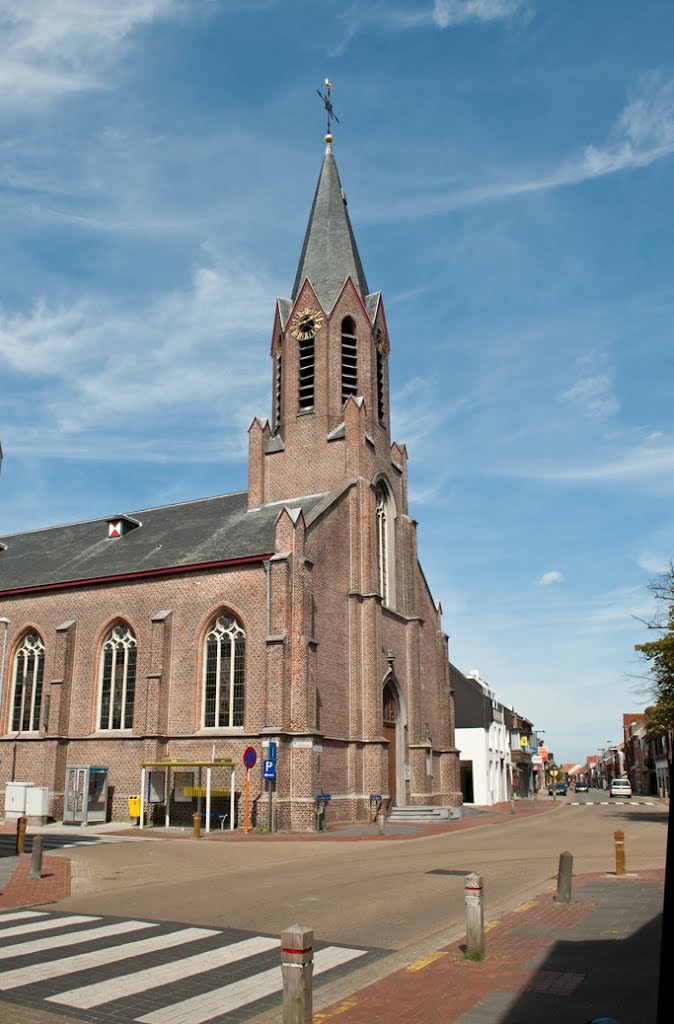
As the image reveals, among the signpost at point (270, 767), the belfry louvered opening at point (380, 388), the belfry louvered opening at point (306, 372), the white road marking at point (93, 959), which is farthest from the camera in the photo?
the belfry louvered opening at point (380, 388)

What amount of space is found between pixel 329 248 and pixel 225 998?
3448 cm

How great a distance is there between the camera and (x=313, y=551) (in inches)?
1105

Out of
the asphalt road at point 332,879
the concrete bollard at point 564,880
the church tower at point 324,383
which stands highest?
the church tower at point 324,383

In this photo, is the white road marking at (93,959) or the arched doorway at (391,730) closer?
the white road marking at (93,959)

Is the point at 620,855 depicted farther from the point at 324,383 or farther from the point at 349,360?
the point at 349,360

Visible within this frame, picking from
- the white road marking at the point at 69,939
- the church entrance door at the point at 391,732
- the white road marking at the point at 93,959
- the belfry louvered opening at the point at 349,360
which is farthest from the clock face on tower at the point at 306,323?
the white road marking at the point at 93,959

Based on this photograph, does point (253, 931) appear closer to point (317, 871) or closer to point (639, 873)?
point (317, 871)

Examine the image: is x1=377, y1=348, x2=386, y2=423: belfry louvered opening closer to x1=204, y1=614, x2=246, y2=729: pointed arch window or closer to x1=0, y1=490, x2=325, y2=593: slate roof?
x1=0, y1=490, x2=325, y2=593: slate roof

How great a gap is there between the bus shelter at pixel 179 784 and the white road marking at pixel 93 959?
15992 millimetres

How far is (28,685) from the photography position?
→ 32.5m

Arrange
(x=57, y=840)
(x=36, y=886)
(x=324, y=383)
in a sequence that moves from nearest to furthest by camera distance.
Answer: (x=36, y=886)
(x=57, y=840)
(x=324, y=383)

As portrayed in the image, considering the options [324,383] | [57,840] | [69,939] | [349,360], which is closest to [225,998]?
[69,939]

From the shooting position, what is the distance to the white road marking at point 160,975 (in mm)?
6980

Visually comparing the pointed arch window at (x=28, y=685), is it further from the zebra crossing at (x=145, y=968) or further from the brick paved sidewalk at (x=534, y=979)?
the brick paved sidewalk at (x=534, y=979)
